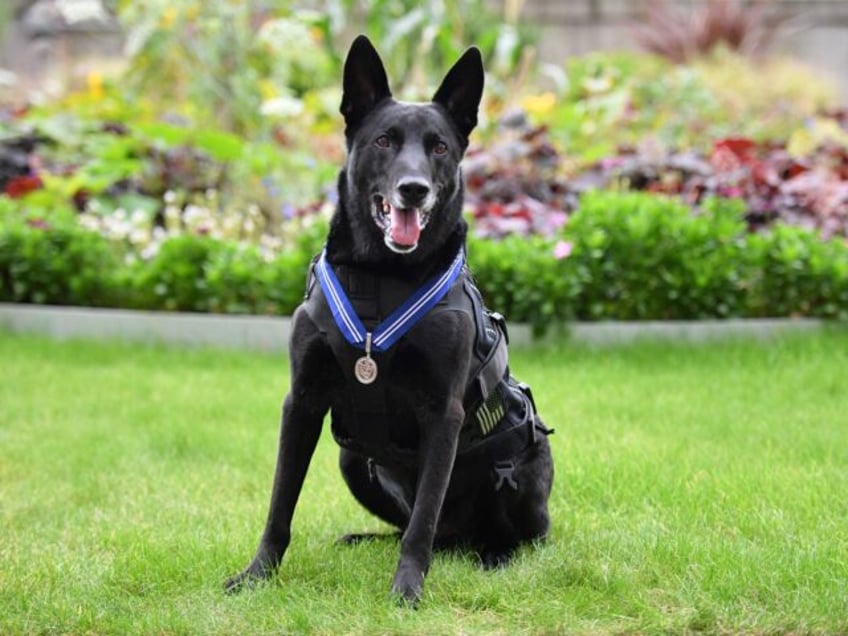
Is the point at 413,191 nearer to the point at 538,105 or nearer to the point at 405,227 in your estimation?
the point at 405,227

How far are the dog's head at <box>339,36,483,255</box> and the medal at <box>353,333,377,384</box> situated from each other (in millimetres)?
253

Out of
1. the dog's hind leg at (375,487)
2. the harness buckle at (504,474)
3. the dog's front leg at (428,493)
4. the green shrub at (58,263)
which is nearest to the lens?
the dog's front leg at (428,493)

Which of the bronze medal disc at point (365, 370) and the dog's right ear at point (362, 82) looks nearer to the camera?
the bronze medal disc at point (365, 370)

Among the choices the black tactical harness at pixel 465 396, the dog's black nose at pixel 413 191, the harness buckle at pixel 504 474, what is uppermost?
the dog's black nose at pixel 413 191

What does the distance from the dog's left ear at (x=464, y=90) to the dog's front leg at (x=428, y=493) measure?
773 mm

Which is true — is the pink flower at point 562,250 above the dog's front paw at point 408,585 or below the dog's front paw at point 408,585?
above

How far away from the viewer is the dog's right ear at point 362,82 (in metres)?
3.24

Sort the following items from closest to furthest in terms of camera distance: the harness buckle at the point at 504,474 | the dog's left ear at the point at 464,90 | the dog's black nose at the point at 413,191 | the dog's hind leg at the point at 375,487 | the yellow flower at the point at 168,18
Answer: the dog's black nose at the point at 413,191 → the dog's left ear at the point at 464,90 → the harness buckle at the point at 504,474 → the dog's hind leg at the point at 375,487 → the yellow flower at the point at 168,18

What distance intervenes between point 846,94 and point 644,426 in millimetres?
11269

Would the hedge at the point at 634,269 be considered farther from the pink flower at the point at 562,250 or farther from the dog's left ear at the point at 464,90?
the dog's left ear at the point at 464,90

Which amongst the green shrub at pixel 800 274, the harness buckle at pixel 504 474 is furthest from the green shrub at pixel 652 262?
the harness buckle at pixel 504 474

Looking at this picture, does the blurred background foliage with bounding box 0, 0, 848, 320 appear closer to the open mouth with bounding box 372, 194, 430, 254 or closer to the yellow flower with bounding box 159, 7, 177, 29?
the yellow flower with bounding box 159, 7, 177, 29

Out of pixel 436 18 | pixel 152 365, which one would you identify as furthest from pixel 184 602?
pixel 436 18

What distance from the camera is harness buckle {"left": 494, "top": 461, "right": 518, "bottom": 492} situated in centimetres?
345
